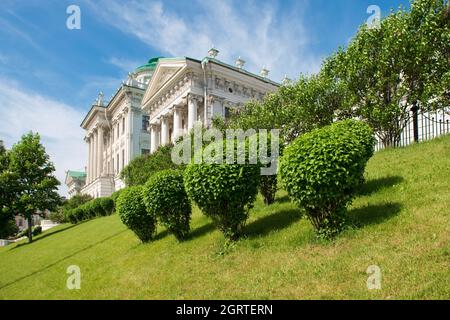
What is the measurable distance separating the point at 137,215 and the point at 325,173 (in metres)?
Result: 7.20

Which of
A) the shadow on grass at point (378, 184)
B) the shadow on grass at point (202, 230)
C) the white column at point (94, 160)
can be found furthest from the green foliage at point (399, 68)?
the white column at point (94, 160)

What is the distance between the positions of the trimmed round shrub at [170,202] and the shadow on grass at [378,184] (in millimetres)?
4785

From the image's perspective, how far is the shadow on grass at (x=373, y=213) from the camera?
7.93m

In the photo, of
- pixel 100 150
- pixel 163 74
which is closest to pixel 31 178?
pixel 163 74

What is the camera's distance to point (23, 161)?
1256 inches

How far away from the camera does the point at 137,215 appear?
12805mm

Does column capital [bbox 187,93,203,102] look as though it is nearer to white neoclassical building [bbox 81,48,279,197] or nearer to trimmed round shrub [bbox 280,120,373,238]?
white neoclassical building [bbox 81,48,279,197]

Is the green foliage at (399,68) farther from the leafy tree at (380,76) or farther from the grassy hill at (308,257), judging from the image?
the grassy hill at (308,257)

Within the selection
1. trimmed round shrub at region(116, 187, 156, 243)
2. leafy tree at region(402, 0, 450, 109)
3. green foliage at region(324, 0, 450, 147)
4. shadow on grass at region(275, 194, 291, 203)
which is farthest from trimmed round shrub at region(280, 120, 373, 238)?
leafy tree at region(402, 0, 450, 109)

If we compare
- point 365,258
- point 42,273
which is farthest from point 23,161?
point 365,258

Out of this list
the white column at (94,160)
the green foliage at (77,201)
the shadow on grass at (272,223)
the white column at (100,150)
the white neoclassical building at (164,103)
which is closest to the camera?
the shadow on grass at (272,223)

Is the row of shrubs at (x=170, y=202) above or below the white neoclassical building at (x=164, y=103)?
below

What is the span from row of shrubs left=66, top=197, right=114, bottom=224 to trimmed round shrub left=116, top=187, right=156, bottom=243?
2325cm

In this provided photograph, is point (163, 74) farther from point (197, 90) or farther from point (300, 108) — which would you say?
point (300, 108)
